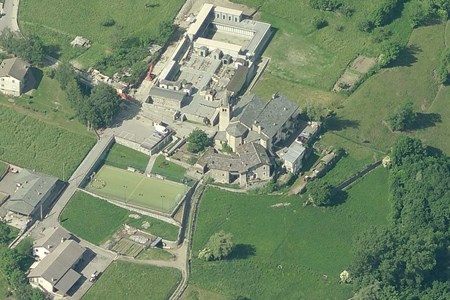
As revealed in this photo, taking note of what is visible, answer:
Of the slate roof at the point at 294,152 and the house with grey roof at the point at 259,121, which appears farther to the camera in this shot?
the house with grey roof at the point at 259,121

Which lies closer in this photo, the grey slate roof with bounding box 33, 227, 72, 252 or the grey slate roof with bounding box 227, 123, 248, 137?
the grey slate roof with bounding box 33, 227, 72, 252

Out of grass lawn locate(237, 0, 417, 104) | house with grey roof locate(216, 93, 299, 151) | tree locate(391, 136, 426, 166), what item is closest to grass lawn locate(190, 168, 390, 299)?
tree locate(391, 136, 426, 166)

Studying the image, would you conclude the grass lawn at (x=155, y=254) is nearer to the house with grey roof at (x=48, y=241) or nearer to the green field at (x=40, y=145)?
the house with grey roof at (x=48, y=241)

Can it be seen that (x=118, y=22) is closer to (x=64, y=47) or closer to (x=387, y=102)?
(x=64, y=47)

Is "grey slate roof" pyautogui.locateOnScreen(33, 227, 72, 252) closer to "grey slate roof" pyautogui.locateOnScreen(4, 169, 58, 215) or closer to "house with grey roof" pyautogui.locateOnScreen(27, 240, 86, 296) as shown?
"house with grey roof" pyautogui.locateOnScreen(27, 240, 86, 296)

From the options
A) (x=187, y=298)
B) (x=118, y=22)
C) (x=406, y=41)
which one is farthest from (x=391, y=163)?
(x=118, y=22)

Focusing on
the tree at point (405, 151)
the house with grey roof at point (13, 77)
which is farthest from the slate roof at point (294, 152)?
the house with grey roof at point (13, 77)
